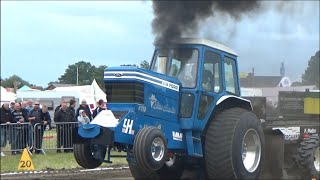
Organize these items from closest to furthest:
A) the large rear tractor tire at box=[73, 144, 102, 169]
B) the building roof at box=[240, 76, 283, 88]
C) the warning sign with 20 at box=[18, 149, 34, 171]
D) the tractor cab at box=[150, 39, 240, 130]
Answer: the large rear tractor tire at box=[73, 144, 102, 169], the tractor cab at box=[150, 39, 240, 130], the warning sign with 20 at box=[18, 149, 34, 171], the building roof at box=[240, 76, 283, 88]

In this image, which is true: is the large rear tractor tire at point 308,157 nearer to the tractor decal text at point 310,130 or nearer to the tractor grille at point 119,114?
the tractor decal text at point 310,130

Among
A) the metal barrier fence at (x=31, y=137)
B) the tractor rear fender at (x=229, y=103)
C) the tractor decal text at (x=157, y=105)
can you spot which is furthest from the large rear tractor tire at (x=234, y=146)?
the metal barrier fence at (x=31, y=137)

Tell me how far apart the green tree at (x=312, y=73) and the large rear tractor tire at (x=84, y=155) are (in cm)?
546

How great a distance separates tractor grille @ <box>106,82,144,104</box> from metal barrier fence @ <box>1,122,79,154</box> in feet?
23.8

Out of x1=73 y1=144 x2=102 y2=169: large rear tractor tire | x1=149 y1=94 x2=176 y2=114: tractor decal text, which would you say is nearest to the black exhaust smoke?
x1=149 y1=94 x2=176 y2=114: tractor decal text

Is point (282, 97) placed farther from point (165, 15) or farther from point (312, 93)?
point (165, 15)

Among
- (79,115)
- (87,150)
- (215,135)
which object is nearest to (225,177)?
(215,135)

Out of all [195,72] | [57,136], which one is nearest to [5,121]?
[57,136]

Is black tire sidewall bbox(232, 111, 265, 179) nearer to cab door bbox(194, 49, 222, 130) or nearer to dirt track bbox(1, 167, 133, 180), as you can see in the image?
cab door bbox(194, 49, 222, 130)

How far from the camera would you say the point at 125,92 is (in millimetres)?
7227

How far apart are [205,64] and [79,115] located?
7.39 metres

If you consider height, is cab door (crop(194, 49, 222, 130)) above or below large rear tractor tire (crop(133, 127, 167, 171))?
above

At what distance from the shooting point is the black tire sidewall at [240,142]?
24.3ft

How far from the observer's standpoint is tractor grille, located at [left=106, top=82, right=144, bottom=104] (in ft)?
23.5
